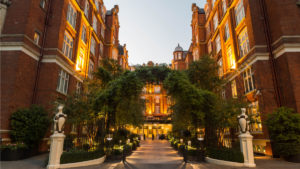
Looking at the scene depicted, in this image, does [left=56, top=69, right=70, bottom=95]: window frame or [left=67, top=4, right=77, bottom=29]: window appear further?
[left=67, top=4, right=77, bottom=29]: window

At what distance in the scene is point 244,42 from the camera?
19375 millimetres

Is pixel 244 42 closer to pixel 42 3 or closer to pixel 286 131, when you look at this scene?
pixel 286 131

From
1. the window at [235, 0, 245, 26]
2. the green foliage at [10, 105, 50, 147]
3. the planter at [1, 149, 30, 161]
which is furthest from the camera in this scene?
the window at [235, 0, 245, 26]

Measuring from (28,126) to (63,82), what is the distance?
667cm

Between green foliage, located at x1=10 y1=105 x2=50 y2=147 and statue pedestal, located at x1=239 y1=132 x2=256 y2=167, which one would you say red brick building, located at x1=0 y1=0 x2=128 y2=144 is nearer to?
green foliage, located at x1=10 y1=105 x2=50 y2=147

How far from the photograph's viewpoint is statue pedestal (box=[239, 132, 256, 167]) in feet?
33.0

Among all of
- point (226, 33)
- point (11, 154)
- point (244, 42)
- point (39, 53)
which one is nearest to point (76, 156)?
point (11, 154)

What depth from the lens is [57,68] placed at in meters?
17.3

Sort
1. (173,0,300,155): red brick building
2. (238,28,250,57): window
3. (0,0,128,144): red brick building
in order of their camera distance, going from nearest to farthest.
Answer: (0,0,128,144): red brick building, (173,0,300,155): red brick building, (238,28,250,57): window

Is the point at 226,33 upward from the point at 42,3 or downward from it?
upward

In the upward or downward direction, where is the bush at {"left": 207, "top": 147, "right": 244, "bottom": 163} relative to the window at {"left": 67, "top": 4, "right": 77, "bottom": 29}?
downward

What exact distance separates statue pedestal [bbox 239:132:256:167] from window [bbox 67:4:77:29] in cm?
2091

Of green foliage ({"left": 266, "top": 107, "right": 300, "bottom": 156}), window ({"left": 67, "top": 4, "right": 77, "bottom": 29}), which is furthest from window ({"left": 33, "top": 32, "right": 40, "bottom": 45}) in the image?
green foliage ({"left": 266, "top": 107, "right": 300, "bottom": 156})

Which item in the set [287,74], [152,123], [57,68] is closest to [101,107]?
[57,68]
